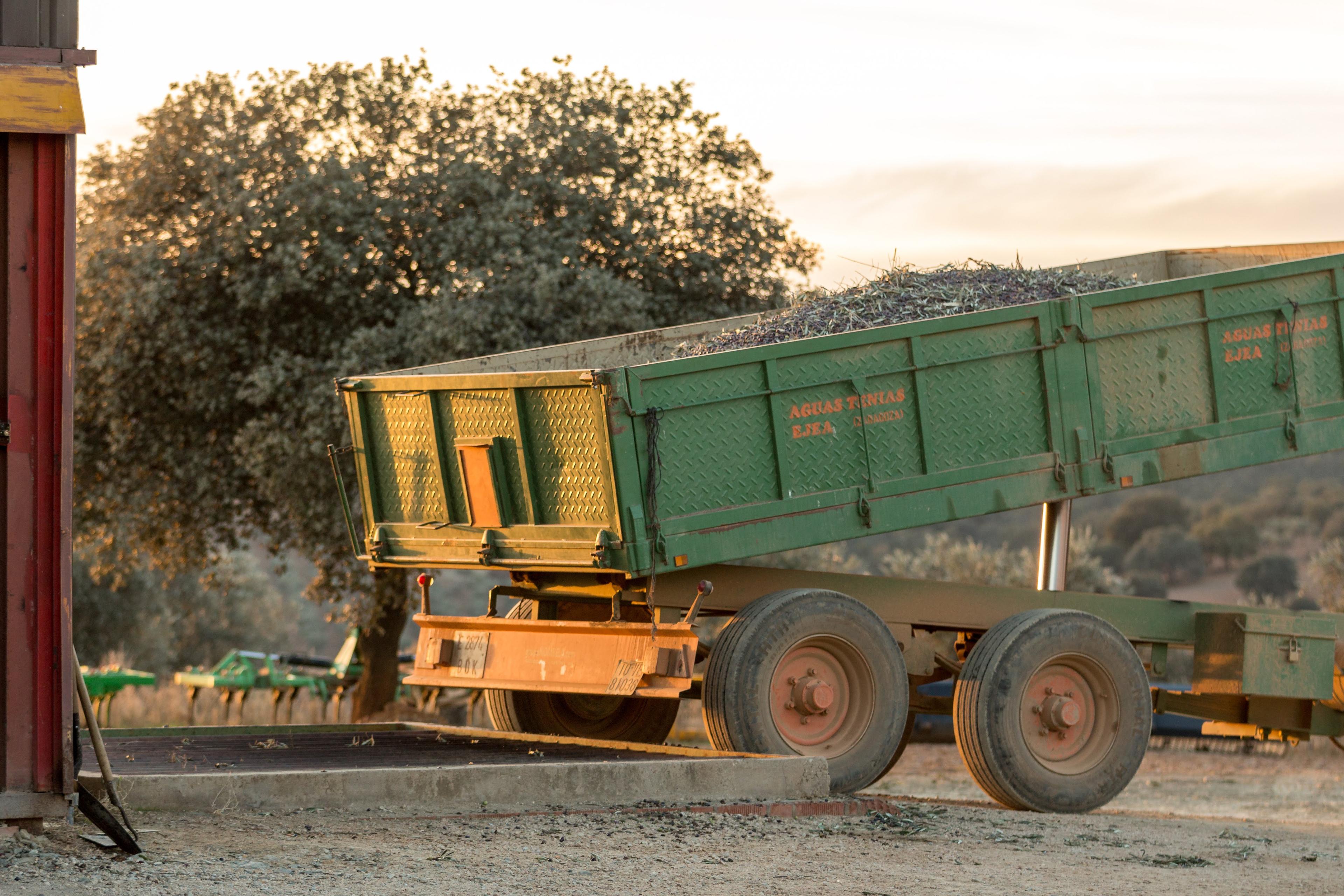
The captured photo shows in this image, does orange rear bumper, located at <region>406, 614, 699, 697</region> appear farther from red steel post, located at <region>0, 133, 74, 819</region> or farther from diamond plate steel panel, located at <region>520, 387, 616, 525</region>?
red steel post, located at <region>0, 133, 74, 819</region>

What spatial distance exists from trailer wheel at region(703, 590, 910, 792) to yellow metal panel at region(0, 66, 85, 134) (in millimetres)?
4342

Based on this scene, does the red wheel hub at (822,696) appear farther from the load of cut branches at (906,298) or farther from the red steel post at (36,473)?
the red steel post at (36,473)

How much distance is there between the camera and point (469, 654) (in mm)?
9922

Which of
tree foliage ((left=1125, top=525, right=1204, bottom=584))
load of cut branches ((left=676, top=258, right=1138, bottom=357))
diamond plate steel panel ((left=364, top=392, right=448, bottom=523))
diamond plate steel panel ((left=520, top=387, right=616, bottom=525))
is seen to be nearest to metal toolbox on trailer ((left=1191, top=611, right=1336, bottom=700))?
load of cut branches ((left=676, top=258, right=1138, bottom=357))

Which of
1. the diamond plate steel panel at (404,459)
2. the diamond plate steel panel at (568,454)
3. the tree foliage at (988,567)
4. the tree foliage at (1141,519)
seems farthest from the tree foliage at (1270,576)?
the diamond plate steel panel at (568,454)

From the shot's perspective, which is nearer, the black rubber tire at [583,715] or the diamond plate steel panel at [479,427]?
the diamond plate steel panel at [479,427]

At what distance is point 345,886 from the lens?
6.14 metres

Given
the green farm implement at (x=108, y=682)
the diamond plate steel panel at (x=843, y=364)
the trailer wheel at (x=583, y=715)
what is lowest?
the trailer wheel at (x=583, y=715)

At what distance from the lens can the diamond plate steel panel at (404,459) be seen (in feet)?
31.7

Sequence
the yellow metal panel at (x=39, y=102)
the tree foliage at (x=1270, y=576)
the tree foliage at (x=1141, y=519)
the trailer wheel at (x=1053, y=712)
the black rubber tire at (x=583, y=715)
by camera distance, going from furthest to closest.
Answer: the tree foliage at (x=1141, y=519), the tree foliage at (x=1270, y=576), the black rubber tire at (x=583, y=715), the trailer wheel at (x=1053, y=712), the yellow metal panel at (x=39, y=102)

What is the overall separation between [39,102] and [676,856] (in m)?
4.09

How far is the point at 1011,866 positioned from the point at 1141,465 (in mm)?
3580

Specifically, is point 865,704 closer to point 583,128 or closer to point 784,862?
point 784,862

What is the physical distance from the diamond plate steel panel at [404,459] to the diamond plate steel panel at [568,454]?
858 millimetres
